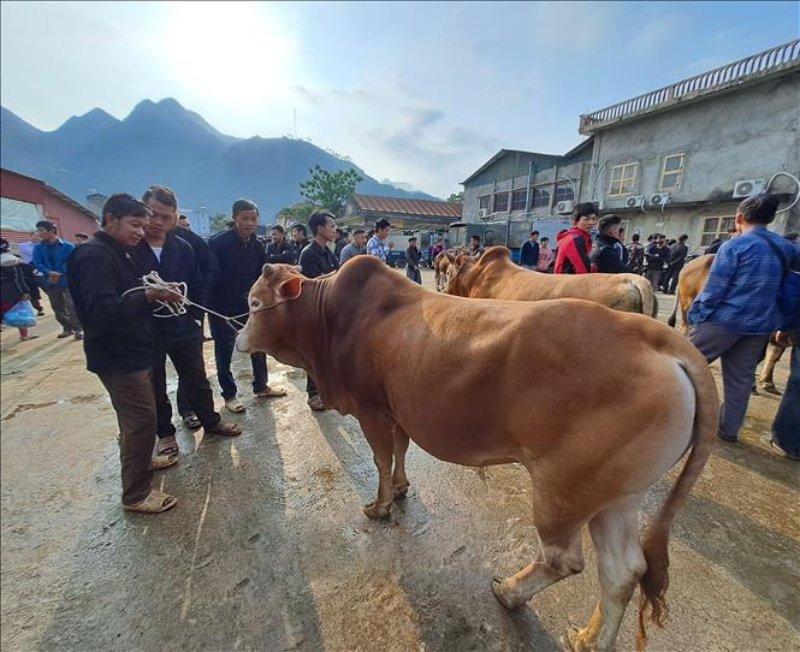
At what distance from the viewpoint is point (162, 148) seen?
656ft

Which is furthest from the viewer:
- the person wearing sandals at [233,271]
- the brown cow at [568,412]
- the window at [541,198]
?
the window at [541,198]

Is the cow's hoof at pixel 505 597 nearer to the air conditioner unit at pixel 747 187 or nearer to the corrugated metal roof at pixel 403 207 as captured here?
the air conditioner unit at pixel 747 187

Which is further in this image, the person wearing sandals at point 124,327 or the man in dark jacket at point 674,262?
the man in dark jacket at point 674,262

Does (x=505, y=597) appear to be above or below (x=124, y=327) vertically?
below

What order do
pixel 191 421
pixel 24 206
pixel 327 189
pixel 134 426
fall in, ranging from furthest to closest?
pixel 327 189 < pixel 24 206 < pixel 191 421 < pixel 134 426

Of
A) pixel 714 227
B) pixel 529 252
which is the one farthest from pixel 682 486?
pixel 714 227

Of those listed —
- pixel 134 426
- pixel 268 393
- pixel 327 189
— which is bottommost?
pixel 268 393

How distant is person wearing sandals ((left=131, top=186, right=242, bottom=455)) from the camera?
319cm

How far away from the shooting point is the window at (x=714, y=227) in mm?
16531

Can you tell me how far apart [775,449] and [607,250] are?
2.55 m

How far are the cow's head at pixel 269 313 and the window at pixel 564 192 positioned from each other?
2498 cm

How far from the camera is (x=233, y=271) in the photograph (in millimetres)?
4137

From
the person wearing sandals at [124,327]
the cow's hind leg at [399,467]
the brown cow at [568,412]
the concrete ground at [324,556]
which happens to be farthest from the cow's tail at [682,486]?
the person wearing sandals at [124,327]

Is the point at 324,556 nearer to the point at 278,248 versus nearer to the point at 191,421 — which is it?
the point at 191,421
